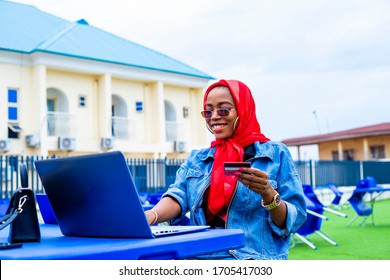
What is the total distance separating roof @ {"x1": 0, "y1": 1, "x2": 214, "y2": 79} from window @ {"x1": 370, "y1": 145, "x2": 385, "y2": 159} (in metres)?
9.65

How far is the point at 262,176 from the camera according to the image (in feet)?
5.82

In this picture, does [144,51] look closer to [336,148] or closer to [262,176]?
[336,148]

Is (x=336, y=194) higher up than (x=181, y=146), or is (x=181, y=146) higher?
(x=181, y=146)

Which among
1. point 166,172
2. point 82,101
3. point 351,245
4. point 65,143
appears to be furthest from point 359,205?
point 82,101

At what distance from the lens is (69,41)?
19047 mm

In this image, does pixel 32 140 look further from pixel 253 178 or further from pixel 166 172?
pixel 253 178

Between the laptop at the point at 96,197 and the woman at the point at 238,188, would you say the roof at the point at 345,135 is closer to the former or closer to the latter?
the woman at the point at 238,188

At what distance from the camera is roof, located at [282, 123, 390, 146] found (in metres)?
25.8

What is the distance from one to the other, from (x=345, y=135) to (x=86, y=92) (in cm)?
1313

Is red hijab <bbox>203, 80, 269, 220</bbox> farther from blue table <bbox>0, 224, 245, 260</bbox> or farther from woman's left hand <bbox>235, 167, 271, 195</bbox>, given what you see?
blue table <bbox>0, 224, 245, 260</bbox>

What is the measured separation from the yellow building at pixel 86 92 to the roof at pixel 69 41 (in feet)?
0.10

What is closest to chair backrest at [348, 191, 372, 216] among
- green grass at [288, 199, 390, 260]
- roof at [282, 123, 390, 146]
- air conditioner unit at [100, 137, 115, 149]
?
green grass at [288, 199, 390, 260]
